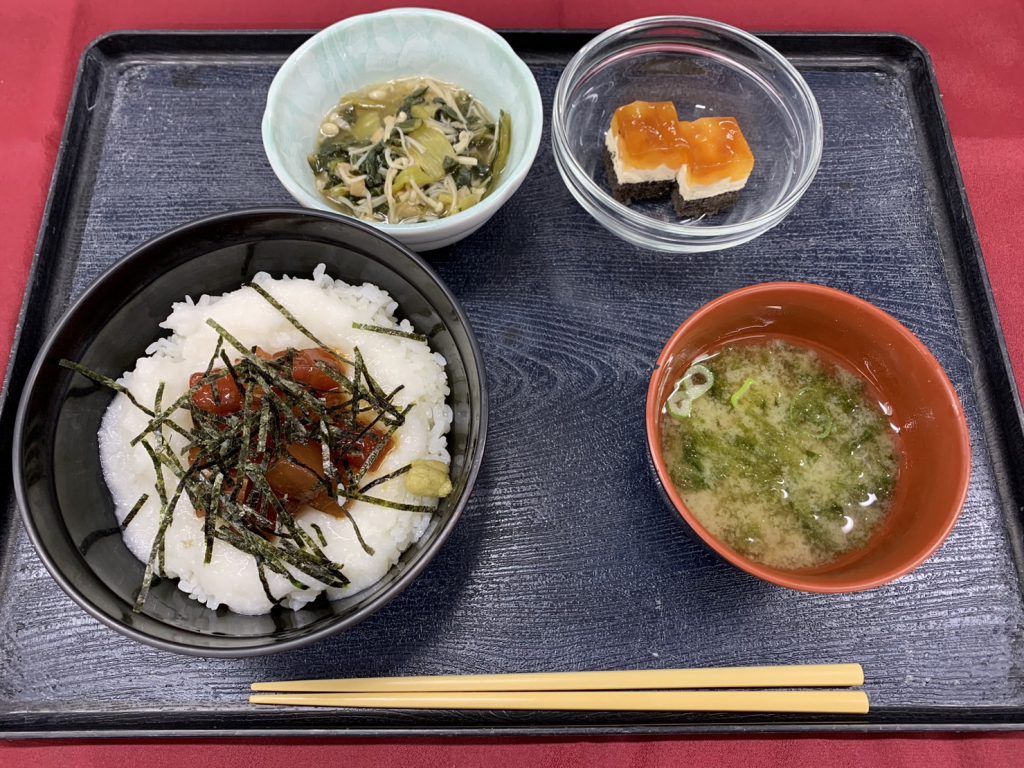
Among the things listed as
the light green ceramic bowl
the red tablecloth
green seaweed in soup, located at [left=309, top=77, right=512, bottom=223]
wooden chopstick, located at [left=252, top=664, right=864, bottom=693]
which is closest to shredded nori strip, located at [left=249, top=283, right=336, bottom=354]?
the light green ceramic bowl

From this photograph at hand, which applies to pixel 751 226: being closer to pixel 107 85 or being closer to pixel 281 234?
pixel 281 234

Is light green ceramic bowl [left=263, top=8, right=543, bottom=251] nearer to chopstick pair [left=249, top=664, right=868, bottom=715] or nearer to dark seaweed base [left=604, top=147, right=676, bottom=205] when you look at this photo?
dark seaweed base [left=604, top=147, right=676, bottom=205]

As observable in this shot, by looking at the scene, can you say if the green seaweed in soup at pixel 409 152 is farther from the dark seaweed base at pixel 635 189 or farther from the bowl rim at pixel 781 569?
the bowl rim at pixel 781 569

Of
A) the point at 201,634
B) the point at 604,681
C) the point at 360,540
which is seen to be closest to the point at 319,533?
the point at 360,540

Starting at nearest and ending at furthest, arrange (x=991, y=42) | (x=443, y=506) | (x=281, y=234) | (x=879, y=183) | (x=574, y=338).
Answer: (x=443, y=506) → (x=281, y=234) → (x=574, y=338) → (x=879, y=183) → (x=991, y=42)

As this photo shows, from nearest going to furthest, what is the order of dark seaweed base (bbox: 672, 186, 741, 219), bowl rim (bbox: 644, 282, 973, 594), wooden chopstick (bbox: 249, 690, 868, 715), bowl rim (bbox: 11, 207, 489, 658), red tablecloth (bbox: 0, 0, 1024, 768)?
bowl rim (bbox: 11, 207, 489, 658), bowl rim (bbox: 644, 282, 973, 594), wooden chopstick (bbox: 249, 690, 868, 715), red tablecloth (bbox: 0, 0, 1024, 768), dark seaweed base (bbox: 672, 186, 741, 219)

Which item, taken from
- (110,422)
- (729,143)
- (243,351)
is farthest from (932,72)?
(110,422)

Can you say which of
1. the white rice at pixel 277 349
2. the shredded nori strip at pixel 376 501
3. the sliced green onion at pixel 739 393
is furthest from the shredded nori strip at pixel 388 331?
the sliced green onion at pixel 739 393
